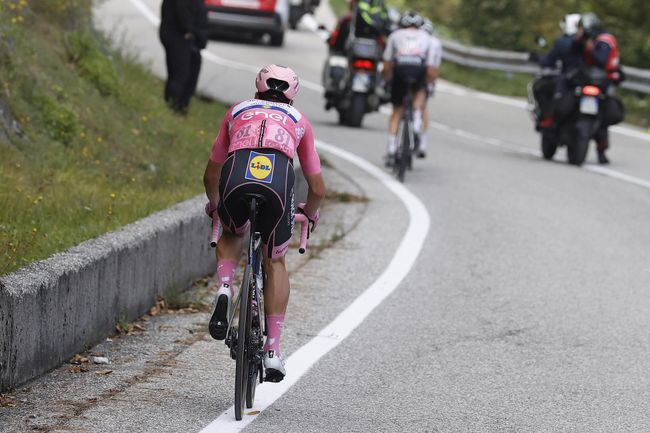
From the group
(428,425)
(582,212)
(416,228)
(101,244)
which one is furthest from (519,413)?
(582,212)

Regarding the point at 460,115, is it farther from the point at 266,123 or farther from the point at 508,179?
the point at 266,123

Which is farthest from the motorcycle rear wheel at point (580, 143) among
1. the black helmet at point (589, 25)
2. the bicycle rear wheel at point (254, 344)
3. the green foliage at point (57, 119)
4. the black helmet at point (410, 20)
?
the bicycle rear wheel at point (254, 344)

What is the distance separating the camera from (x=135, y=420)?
22.2ft

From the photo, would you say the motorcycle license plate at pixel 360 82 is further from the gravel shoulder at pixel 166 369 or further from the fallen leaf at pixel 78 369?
the fallen leaf at pixel 78 369

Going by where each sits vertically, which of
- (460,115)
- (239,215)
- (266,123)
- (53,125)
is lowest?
(460,115)

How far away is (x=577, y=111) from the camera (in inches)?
770

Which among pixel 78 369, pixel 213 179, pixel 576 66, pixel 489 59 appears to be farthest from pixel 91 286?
pixel 489 59

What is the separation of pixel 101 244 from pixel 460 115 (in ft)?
61.3

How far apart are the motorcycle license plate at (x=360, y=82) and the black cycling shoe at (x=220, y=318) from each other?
15.2 m

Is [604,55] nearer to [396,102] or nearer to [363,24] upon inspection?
[396,102]

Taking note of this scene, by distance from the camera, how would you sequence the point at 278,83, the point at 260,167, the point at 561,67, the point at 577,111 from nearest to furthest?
the point at 260,167
the point at 278,83
the point at 577,111
the point at 561,67

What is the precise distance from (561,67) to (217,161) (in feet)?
44.2

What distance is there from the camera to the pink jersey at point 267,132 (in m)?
6.95

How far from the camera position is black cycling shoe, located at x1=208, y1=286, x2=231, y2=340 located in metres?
6.87
